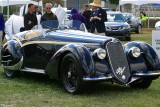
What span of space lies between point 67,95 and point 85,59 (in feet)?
2.58

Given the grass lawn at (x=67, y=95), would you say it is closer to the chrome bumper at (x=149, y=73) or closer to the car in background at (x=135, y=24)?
the chrome bumper at (x=149, y=73)

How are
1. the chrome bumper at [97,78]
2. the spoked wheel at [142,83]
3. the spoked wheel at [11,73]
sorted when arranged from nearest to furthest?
1. the chrome bumper at [97,78]
2. the spoked wheel at [142,83]
3. the spoked wheel at [11,73]

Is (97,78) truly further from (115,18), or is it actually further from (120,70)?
(115,18)

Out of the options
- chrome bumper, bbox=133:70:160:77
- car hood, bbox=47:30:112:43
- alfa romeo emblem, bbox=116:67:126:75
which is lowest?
chrome bumper, bbox=133:70:160:77

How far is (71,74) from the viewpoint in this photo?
8055mm

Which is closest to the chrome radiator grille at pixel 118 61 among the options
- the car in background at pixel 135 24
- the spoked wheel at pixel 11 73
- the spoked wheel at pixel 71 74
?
the spoked wheel at pixel 71 74

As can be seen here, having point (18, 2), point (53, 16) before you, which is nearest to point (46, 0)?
point (18, 2)

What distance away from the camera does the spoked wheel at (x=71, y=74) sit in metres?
7.73

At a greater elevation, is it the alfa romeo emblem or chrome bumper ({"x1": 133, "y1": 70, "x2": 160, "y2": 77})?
the alfa romeo emblem

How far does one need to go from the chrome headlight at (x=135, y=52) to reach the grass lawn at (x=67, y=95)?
70 centimetres

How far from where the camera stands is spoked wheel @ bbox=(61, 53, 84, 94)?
7.73m

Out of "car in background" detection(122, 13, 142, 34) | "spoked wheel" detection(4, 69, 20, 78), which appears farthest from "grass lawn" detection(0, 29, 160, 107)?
"car in background" detection(122, 13, 142, 34)

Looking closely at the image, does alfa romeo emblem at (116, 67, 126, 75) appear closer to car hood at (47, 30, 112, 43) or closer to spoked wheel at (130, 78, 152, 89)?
car hood at (47, 30, 112, 43)

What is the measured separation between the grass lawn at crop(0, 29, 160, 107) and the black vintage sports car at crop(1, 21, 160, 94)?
0.80 ft
